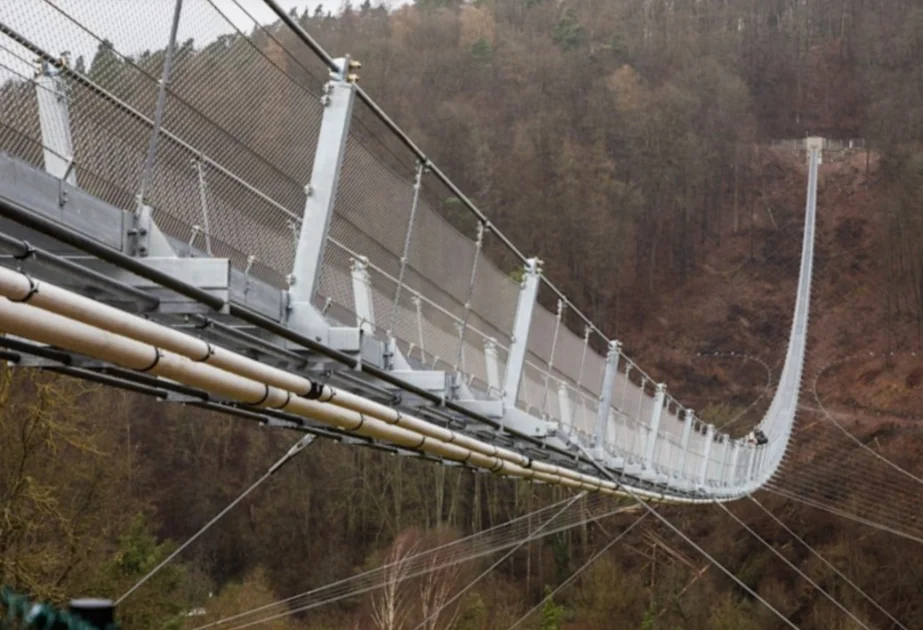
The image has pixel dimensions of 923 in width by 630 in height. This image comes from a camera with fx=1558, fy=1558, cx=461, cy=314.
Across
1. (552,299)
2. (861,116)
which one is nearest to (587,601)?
(552,299)

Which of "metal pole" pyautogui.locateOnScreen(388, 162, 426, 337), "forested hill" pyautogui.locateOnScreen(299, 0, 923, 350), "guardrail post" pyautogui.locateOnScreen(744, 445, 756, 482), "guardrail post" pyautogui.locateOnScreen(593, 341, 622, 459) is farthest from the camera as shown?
"forested hill" pyautogui.locateOnScreen(299, 0, 923, 350)

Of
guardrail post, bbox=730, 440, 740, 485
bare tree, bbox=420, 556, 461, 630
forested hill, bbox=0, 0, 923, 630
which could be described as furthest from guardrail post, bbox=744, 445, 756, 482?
bare tree, bbox=420, 556, 461, 630

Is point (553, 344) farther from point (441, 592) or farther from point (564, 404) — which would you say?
point (441, 592)

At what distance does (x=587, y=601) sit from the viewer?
26.2m

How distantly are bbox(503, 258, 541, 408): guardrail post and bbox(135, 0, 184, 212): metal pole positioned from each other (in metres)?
2.95

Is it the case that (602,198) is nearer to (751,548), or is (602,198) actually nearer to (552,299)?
(552,299)

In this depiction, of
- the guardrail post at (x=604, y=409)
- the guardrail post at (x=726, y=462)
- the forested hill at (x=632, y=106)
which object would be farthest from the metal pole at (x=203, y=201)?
the forested hill at (x=632, y=106)

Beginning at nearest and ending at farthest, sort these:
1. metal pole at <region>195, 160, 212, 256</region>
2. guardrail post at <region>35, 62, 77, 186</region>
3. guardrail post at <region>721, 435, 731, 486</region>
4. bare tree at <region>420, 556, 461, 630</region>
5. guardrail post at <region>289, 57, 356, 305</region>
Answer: guardrail post at <region>35, 62, 77, 186</region>, metal pole at <region>195, 160, 212, 256</region>, guardrail post at <region>289, 57, 356, 305</region>, guardrail post at <region>721, 435, 731, 486</region>, bare tree at <region>420, 556, 461, 630</region>

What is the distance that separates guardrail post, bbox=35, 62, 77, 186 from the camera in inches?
130

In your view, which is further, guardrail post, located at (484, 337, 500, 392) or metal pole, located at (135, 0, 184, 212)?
guardrail post, located at (484, 337, 500, 392)

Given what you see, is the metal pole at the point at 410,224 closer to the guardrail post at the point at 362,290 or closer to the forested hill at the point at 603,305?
the guardrail post at the point at 362,290

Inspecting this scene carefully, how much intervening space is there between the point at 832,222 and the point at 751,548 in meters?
17.2

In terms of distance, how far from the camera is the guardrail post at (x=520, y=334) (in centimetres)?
629

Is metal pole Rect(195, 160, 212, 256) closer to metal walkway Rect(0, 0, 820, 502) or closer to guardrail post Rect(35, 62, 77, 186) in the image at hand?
metal walkway Rect(0, 0, 820, 502)
